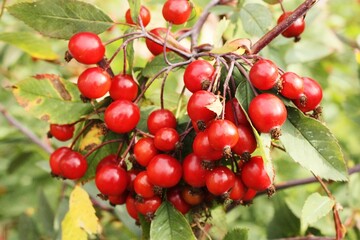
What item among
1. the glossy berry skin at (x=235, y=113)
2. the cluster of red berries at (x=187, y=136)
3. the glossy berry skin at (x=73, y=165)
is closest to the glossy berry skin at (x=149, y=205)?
the cluster of red berries at (x=187, y=136)

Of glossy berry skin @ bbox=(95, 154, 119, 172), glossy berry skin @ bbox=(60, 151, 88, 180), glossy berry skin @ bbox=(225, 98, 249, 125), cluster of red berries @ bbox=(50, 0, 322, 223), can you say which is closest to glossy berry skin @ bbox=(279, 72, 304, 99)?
cluster of red berries @ bbox=(50, 0, 322, 223)

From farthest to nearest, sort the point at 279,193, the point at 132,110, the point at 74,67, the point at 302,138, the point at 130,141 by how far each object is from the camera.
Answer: the point at 74,67, the point at 279,193, the point at 130,141, the point at 132,110, the point at 302,138

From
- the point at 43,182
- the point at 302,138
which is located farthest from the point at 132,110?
the point at 43,182

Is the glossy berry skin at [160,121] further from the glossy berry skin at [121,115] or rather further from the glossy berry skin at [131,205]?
the glossy berry skin at [131,205]

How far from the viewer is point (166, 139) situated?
4.39 feet

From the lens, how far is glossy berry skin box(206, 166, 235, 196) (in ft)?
4.17

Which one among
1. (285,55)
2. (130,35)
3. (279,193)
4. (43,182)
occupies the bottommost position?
(43,182)

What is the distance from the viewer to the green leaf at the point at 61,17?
1455mm

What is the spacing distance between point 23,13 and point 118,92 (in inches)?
14.2

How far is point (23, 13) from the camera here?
1464 mm

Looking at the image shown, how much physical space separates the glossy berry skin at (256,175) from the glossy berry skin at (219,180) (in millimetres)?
44

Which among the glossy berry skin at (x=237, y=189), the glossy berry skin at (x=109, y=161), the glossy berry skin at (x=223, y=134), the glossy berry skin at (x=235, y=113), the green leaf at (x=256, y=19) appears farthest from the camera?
the green leaf at (x=256, y=19)

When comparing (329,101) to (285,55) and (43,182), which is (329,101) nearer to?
(285,55)

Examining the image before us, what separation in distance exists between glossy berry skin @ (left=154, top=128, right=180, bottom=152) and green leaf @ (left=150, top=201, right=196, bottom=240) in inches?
7.6
